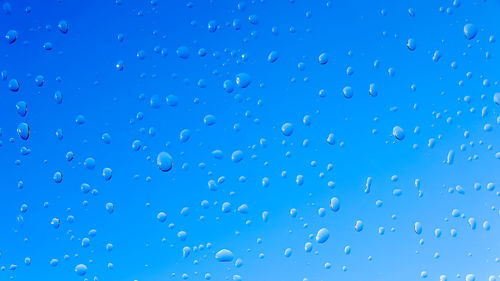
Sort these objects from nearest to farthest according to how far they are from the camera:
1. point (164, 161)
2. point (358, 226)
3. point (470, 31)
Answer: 1. point (164, 161)
2. point (358, 226)
3. point (470, 31)

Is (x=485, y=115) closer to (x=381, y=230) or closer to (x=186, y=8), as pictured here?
(x=381, y=230)

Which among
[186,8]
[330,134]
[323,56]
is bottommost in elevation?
[330,134]

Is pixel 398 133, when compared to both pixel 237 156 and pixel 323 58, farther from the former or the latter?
pixel 237 156

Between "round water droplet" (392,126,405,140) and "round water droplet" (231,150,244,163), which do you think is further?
"round water droplet" (392,126,405,140)

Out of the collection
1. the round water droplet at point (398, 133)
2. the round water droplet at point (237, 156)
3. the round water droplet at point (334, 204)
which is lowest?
the round water droplet at point (334, 204)

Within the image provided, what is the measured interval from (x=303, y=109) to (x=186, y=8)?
37 centimetres

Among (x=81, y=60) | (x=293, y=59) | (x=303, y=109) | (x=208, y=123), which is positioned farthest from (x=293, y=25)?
(x=81, y=60)

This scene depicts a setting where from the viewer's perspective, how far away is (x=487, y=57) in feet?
4.09

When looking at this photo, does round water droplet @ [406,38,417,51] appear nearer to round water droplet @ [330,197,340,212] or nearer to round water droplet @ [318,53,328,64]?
round water droplet @ [318,53,328,64]

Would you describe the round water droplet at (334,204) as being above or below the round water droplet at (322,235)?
above

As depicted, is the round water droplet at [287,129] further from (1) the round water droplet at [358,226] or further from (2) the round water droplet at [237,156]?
(1) the round water droplet at [358,226]

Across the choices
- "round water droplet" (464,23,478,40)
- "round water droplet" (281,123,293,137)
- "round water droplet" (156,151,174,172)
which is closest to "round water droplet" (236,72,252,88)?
"round water droplet" (281,123,293,137)

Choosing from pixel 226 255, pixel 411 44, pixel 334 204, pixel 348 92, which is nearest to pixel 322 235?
pixel 334 204

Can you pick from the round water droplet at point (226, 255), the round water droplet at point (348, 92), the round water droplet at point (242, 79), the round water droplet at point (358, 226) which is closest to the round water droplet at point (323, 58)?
the round water droplet at point (348, 92)
